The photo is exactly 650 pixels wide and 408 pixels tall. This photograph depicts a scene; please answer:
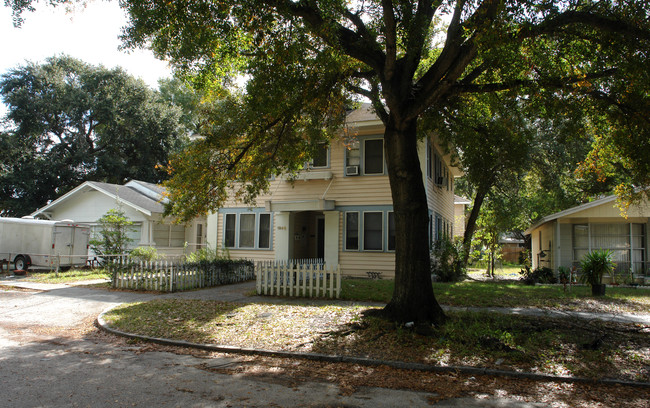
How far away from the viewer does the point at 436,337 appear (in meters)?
7.29

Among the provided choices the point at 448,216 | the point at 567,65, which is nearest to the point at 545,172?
the point at 448,216

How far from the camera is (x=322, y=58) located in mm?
8828

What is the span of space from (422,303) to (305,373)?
3063mm

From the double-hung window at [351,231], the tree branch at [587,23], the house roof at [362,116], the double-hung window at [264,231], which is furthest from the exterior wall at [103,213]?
the tree branch at [587,23]

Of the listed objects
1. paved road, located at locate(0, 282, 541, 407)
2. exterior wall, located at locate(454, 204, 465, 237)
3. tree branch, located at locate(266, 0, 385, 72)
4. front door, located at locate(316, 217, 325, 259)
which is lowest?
paved road, located at locate(0, 282, 541, 407)

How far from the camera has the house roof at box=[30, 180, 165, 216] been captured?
74.7 ft

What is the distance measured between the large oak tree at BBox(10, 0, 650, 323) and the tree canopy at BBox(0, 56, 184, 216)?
2983cm

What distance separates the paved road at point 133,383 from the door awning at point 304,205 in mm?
10273

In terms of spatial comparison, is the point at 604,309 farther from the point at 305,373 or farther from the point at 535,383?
the point at 305,373

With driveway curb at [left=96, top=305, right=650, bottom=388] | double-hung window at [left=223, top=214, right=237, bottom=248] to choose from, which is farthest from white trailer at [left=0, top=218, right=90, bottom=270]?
driveway curb at [left=96, top=305, right=650, bottom=388]

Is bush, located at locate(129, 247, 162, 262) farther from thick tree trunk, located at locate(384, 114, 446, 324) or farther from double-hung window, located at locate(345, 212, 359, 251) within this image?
thick tree trunk, located at locate(384, 114, 446, 324)

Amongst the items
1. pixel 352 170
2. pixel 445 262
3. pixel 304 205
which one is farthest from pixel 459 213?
Result: pixel 304 205

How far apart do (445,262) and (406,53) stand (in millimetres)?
10617

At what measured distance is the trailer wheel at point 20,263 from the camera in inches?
798
